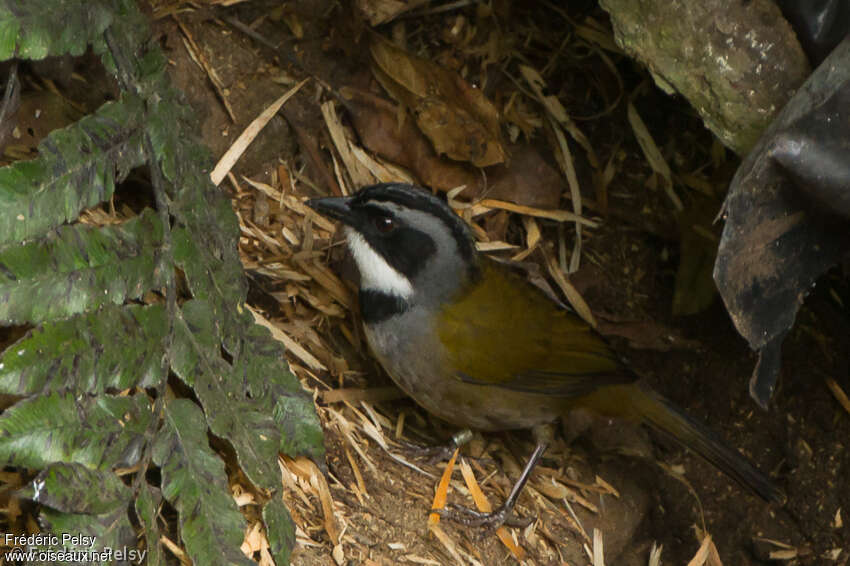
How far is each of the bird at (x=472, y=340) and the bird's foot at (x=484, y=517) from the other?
0.4 inches

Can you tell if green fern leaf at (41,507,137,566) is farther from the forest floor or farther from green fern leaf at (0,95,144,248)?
the forest floor

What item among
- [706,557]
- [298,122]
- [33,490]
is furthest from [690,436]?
[33,490]

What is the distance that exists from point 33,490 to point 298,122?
9.67ft

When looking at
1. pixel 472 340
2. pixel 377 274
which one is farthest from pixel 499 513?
pixel 377 274

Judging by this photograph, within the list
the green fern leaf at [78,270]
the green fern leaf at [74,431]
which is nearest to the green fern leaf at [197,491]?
the green fern leaf at [74,431]

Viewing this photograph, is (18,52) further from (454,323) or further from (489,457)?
(489,457)

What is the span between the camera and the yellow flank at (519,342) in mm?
4840

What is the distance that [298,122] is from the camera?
17.3ft

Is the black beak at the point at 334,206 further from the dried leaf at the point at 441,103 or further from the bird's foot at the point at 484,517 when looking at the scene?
the bird's foot at the point at 484,517

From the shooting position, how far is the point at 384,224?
480 centimetres

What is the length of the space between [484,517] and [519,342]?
2.91 ft

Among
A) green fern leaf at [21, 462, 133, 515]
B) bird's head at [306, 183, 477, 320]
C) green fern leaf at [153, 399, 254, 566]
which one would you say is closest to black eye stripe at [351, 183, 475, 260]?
bird's head at [306, 183, 477, 320]

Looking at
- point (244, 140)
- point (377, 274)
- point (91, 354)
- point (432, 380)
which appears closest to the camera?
point (91, 354)

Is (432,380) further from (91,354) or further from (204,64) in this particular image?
(91,354)
